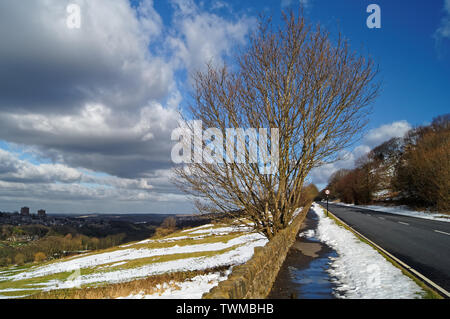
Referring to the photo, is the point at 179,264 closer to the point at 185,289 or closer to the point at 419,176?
the point at 185,289

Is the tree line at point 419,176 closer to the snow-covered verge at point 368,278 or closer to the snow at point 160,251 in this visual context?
the snow at point 160,251

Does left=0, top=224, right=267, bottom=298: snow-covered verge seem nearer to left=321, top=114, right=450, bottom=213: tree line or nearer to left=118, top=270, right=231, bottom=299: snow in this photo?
left=118, top=270, right=231, bottom=299: snow

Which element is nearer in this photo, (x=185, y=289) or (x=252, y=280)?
(x=252, y=280)

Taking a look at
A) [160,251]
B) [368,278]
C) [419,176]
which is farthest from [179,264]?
[419,176]

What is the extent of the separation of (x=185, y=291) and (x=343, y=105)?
8.34 m

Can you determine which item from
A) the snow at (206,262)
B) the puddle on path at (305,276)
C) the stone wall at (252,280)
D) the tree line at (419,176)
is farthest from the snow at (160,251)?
the tree line at (419,176)

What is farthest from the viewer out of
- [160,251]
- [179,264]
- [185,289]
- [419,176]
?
[160,251]

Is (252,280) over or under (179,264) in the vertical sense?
over

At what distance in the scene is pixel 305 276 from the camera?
7.84 metres

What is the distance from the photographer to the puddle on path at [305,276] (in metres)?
6.34

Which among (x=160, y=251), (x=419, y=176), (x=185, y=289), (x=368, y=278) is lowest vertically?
(x=160, y=251)

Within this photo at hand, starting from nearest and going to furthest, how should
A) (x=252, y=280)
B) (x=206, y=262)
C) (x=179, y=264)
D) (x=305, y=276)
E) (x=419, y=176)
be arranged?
1. (x=252, y=280)
2. (x=305, y=276)
3. (x=206, y=262)
4. (x=179, y=264)
5. (x=419, y=176)

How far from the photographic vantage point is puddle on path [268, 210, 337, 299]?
6.34m

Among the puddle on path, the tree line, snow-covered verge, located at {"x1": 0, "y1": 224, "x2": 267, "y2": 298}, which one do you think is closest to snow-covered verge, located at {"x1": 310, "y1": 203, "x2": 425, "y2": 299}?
the puddle on path
